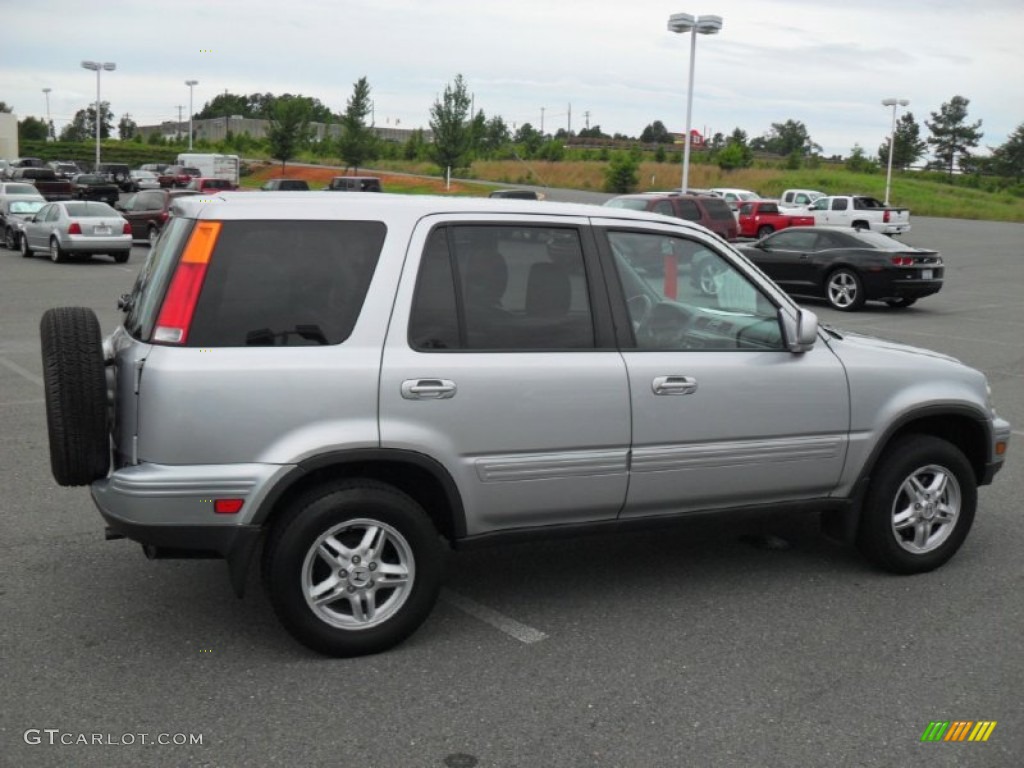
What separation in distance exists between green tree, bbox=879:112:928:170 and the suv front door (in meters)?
108

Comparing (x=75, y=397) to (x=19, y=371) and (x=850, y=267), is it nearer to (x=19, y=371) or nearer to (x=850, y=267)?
(x=19, y=371)

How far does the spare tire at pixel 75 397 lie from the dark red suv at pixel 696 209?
20.6 meters

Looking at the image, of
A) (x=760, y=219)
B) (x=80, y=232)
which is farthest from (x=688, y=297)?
(x=760, y=219)

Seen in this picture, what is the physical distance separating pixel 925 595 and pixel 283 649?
2.95 meters

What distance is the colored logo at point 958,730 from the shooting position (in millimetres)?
3934

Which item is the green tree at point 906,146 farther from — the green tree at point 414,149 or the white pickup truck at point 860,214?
the white pickup truck at point 860,214

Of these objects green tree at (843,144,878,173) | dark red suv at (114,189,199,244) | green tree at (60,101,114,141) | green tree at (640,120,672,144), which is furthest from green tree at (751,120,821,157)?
dark red suv at (114,189,199,244)

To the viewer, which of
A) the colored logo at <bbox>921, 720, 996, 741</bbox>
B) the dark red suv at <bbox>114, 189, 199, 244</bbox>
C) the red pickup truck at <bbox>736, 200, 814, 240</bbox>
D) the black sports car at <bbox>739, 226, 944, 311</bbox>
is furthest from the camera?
the red pickup truck at <bbox>736, 200, 814, 240</bbox>

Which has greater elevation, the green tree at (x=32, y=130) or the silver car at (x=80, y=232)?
the green tree at (x=32, y=130)

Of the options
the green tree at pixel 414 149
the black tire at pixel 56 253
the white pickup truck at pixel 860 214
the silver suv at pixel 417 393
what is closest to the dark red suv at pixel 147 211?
the black tire at pixel 56 253

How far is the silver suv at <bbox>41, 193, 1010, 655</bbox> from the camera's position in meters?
4.25

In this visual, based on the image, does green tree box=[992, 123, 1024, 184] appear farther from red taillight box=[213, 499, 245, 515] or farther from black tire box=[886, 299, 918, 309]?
red taillight box=[213, 499, 245, 515]

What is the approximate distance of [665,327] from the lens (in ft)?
16.6

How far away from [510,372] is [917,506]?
7.58ft
